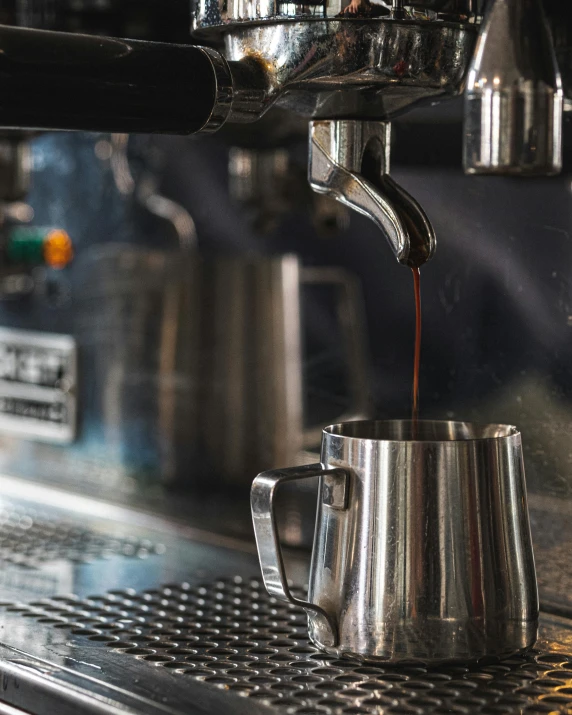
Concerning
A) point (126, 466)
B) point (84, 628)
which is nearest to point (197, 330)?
point (126, 466)

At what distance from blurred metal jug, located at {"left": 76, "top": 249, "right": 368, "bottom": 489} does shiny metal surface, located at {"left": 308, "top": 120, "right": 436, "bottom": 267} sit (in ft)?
1.09

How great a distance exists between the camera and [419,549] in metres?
0.69

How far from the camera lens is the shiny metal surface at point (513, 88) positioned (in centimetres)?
71

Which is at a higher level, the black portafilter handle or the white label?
the black portafilter handle

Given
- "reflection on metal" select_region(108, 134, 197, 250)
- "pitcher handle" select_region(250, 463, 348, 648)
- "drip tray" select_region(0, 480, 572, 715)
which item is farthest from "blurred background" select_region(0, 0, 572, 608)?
"pitcher handle" select_region(250, 463, 348, 648)

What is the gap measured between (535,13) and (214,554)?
55 cm

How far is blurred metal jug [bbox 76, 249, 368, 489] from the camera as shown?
46.3 inches

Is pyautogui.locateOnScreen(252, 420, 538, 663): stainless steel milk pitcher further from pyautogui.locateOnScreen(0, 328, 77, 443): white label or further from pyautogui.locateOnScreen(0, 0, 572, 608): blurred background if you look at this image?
pyautogui.locateOnScreen(0, 328, 77, 443): white label

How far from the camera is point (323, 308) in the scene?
1.15 metres

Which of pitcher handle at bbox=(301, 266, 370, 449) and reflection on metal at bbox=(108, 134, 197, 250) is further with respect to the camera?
reflection on metal at bbox=(108, 134, 197, 250)

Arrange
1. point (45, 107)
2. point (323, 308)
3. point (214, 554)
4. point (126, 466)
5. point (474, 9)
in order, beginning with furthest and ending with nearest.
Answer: point (126, 466), point (323, 308), point (214, 554), point (474, 9), point (45, 107)

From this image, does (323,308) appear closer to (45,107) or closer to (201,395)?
(201,395)

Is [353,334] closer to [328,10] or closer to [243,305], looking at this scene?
[243,305]

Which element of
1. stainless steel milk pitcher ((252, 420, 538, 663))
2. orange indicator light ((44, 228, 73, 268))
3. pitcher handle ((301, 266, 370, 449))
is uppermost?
orange indicator light ((44, 228, 73, 268))
